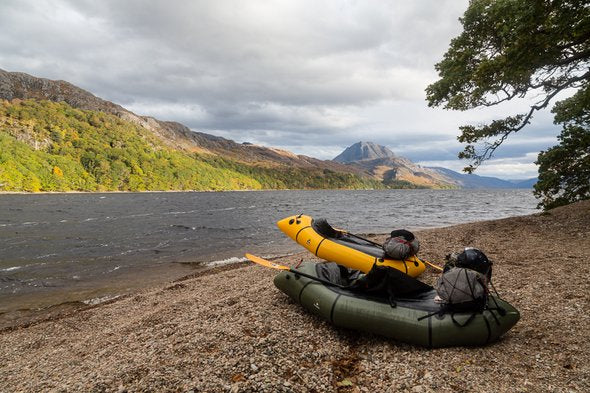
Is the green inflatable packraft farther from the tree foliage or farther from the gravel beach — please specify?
the tree foliage

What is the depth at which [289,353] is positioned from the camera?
20.2 ft

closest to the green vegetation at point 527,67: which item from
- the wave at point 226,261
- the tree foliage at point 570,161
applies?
the tree foliage at point 570,161

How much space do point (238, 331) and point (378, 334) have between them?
303cm

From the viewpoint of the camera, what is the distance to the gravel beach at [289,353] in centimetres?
530

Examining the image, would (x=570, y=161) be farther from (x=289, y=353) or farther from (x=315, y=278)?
(x=289, y=353)

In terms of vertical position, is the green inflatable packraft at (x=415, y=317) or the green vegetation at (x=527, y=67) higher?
the green vegetation at (x=527, y=67)

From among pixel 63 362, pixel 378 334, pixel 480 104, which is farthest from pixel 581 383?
pixel 480 104

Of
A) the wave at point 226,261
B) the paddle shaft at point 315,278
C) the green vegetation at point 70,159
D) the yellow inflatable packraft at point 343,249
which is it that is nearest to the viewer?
the paddle shaft at point 315,278

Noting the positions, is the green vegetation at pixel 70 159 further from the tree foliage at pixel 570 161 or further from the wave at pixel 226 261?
the tree foliage at pixel 570 161

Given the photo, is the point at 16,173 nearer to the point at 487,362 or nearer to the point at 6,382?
the point at 6,382

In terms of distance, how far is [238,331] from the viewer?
7.03 m

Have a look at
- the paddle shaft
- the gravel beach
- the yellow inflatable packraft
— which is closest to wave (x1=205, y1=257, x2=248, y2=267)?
the yellow inflatable packraft

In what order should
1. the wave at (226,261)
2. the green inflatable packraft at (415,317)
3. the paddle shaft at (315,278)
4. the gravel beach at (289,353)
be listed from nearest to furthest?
the gravel beach at (289,353)
the green inflatable packraft at (415,317)
the paddle shaft at (315,278)
the wave at (226,261)

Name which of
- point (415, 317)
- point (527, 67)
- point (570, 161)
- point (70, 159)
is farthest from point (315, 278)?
point (70, 159)
